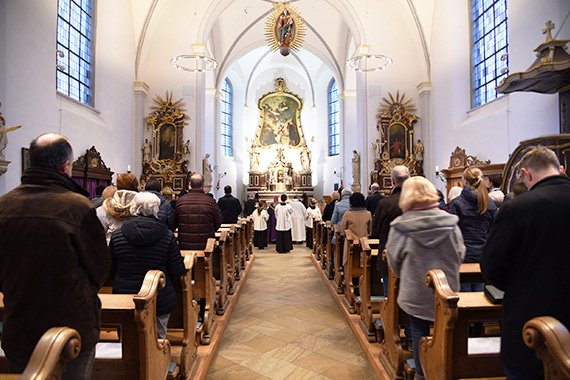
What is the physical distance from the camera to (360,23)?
1376 centimetres

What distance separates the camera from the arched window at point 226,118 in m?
21.1

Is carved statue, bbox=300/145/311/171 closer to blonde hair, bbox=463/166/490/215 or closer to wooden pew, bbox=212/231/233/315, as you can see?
wooden pew, bbox=212/231/233/315

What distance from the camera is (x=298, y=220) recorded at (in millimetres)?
11734

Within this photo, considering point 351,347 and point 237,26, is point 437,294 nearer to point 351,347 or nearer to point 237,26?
point 351,347

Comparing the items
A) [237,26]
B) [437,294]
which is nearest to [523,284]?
[437,294]

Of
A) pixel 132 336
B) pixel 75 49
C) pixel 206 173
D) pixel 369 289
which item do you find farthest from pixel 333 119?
pixel 132 336

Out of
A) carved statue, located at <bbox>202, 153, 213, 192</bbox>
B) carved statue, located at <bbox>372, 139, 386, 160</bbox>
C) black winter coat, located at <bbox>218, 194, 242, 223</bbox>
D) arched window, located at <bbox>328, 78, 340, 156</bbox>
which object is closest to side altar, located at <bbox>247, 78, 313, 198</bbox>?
arched window, located at <bbox>328, 78, 340, 156</bbox>

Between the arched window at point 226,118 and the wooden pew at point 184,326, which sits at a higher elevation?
the arched window at point 226,118

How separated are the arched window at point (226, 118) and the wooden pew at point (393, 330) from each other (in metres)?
18.5

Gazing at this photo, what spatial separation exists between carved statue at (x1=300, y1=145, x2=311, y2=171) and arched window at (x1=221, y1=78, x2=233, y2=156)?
4.15 m

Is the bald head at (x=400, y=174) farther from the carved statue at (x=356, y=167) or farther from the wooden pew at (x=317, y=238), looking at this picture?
the carved statue at (x=356, y=167)

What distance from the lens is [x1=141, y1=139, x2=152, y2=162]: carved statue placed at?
13.5m

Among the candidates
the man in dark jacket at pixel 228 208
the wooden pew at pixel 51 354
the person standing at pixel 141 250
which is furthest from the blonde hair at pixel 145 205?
the man in dark jacket at pixel 228 208

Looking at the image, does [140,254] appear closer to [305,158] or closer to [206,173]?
[206,173]
